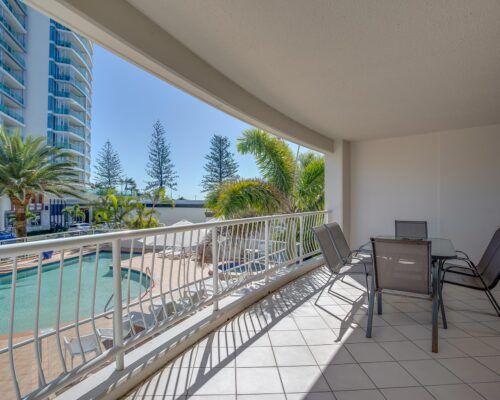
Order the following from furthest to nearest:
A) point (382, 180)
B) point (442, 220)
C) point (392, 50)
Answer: point (382, 180)
point (442, 220)
point (392, 50)

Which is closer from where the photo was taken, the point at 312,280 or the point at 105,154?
the point at 312,280

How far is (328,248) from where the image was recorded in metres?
3.58

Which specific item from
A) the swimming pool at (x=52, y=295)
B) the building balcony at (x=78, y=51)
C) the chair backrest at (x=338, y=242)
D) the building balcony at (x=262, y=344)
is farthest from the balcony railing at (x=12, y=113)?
the chair backrest at (x=338, y=242)

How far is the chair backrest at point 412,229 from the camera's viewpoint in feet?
14.8

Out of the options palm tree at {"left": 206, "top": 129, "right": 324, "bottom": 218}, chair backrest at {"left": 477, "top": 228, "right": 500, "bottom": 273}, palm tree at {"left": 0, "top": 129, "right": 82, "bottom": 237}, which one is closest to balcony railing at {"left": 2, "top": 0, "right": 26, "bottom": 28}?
palm tree at {"left": 0, "top": 129, "right": 82, "bottom": 237}

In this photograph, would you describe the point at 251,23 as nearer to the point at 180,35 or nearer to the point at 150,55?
the point at 180,35

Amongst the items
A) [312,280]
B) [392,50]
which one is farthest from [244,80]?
[312,280]

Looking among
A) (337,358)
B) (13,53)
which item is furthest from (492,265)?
(13,53)

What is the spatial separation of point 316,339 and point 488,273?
6.65 feet

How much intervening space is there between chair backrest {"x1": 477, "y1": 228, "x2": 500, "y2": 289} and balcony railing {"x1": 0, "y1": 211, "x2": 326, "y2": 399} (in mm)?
2344

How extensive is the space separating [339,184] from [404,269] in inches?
136

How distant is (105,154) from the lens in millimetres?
27922

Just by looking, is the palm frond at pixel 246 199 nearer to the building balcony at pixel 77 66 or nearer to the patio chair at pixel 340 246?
the patio chair at pixel 340 246

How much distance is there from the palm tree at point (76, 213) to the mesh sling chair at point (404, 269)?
2437 centimetres
